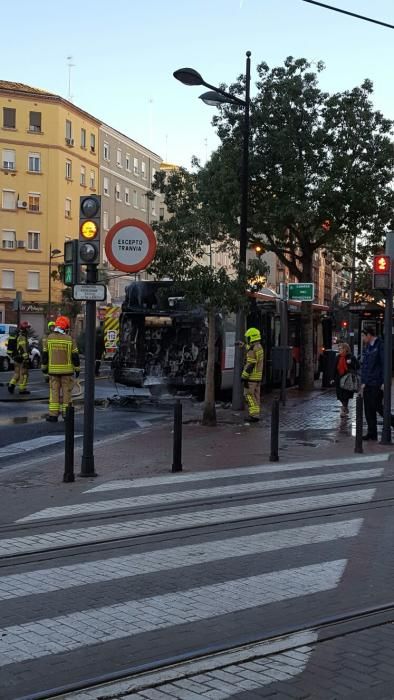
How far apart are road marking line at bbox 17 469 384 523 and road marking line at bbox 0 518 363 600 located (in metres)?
1.63

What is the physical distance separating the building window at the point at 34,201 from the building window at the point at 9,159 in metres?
2.34

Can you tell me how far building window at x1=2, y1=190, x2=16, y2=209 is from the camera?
61.9m

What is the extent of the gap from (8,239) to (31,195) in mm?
3674

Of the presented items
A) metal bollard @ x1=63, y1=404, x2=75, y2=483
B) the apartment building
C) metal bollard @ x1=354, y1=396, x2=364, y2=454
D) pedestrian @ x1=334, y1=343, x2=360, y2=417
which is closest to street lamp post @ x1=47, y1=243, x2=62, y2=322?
the apartment building

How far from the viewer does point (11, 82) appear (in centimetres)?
6400

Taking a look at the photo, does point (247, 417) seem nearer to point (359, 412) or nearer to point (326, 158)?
point (359, 412)

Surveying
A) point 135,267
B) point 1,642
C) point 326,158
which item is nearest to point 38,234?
point 326,158

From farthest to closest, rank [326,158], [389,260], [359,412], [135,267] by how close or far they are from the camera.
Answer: [326,158]
[389,260]
[359,412]
[135,267]

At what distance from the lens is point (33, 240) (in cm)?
6259

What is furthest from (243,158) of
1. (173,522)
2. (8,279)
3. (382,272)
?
(8,279)

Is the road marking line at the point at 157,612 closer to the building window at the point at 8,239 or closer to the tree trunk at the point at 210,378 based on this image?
the tree trunk at the point at 210,378

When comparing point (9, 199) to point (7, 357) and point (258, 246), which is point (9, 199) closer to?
point (7, 357)

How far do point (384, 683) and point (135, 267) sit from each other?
8199 mm

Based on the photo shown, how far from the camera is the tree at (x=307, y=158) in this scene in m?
22.9
